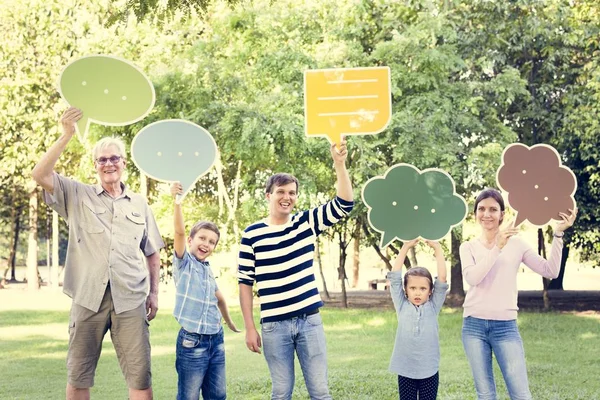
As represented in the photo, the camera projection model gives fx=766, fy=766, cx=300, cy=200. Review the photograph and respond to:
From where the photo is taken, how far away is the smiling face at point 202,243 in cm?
393

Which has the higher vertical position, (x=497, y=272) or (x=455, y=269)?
(x=497, y=272)

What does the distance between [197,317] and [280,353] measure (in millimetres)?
559

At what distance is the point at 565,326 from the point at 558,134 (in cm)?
308

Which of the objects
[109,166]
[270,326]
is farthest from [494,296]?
[109,166]

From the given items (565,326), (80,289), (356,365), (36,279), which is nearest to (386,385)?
(356,365)

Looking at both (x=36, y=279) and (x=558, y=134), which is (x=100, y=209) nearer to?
(x=558, y=134)

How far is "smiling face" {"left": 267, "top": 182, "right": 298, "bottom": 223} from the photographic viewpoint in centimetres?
352

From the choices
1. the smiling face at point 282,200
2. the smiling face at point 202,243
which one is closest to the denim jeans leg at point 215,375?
the smiling face at point 202,243

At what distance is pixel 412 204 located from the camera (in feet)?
13.7

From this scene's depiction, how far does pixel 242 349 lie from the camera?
912cm

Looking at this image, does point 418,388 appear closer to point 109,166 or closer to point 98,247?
point 98,247

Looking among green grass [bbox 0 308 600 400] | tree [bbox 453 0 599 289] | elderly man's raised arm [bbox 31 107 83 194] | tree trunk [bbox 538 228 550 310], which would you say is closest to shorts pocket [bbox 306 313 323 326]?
elderly man's raised arm [bbox 31 107 83 194]

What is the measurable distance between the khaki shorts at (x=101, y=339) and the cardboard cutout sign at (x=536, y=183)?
2067 millimetres

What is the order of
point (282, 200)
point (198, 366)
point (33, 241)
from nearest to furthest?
point (282, 200)
point (198, 366)
point (33, 241)
